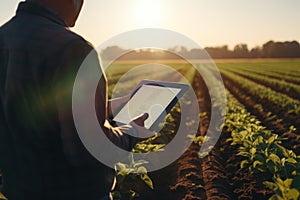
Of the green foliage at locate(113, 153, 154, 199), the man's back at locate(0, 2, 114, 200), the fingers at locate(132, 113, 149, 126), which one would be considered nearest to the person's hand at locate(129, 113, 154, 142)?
the fingers at locate(132, 113, 149, 126)

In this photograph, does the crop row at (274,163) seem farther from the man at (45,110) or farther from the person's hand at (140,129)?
the man at (45,110)

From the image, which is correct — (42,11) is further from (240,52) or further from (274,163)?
(240,52)

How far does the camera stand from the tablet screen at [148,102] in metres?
2.30

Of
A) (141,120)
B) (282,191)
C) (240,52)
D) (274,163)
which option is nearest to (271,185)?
(282,191)

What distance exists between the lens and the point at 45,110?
1707 mm

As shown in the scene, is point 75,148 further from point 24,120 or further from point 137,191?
point 137,191

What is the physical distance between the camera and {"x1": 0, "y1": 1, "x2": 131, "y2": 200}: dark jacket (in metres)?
1.65

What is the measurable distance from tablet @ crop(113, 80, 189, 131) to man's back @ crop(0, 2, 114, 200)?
0.43m

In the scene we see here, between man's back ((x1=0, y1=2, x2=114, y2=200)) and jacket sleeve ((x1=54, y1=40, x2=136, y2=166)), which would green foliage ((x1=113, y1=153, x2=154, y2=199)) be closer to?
man's back ((x1=0, y1=2, x2=114, y2=200))

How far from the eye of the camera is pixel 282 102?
13.0m

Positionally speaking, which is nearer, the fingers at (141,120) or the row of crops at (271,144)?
the fingers at (141,120)

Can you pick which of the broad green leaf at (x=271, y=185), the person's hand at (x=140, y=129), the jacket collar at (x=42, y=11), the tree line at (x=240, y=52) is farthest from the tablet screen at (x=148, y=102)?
the tree line at (x=240, y=52)

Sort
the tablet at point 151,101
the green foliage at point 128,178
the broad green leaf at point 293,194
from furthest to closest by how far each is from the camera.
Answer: the green foliage at point 128,178
the broad green leaf at point 293,194
the tablet at point 151,101

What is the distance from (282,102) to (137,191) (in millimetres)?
9051
